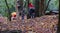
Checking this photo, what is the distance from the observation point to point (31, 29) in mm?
7484

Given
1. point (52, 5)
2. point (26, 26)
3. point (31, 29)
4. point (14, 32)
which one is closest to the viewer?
point (14, 32)

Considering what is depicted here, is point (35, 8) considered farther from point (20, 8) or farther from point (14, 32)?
point (14, 32)

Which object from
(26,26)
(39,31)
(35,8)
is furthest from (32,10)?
(39,31)

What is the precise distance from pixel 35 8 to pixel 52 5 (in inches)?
312

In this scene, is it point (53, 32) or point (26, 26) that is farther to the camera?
point (26, 26)

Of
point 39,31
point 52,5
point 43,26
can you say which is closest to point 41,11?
point 43,26

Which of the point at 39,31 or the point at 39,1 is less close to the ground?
the point at 39,1

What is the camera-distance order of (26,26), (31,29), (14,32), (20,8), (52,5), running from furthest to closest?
(52,5)
(20,8)
(26,26)
(31,29)
(14,32)

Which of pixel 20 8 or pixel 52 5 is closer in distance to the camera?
pixel 20 8

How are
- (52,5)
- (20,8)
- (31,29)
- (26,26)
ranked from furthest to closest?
(52,5) → (20,8) → (26,26) → (31,29)

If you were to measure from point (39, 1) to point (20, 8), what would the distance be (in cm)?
254

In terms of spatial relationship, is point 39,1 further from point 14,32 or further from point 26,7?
point 14,32

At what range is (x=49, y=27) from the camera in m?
7.63

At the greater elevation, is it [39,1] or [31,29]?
[39,1]
